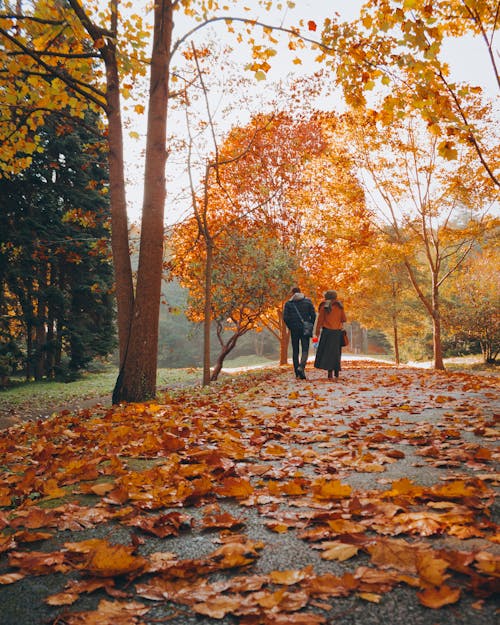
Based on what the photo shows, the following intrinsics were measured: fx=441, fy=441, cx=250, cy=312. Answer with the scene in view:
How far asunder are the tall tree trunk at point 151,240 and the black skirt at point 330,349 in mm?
4682

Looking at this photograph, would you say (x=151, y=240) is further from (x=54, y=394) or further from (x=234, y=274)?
(x=54, y=394)

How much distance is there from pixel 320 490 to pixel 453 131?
4.46 m

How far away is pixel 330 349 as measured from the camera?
1035 cm

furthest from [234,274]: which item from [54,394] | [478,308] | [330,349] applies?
[478,308]

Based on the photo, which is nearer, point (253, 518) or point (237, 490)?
point (253, 518)

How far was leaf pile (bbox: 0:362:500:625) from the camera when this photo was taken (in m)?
1.46

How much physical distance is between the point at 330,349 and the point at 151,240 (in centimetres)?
526

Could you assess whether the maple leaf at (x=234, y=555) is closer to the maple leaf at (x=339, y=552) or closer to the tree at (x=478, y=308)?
the maple leaf at (x=339, y=552)

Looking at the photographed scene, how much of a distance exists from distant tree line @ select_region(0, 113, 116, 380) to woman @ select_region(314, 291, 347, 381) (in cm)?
978

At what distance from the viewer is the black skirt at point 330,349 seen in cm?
1029

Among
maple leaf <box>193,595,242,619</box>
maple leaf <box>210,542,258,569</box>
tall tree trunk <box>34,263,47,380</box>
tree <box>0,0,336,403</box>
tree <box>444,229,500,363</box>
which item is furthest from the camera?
tree <box>444,229,500,363</box>

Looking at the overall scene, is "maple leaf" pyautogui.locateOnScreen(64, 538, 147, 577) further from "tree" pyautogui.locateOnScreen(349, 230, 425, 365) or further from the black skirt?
"tree" pyautogui.locateOnScreen(349, 230, 425, 365)

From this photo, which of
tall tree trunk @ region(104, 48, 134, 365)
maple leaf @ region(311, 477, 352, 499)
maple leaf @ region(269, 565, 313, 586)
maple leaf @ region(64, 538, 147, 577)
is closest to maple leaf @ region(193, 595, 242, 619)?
maple leaf @ region(269, 565, 313, 586)

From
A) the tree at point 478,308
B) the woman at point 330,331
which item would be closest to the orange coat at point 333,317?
the woman at point 330,331
